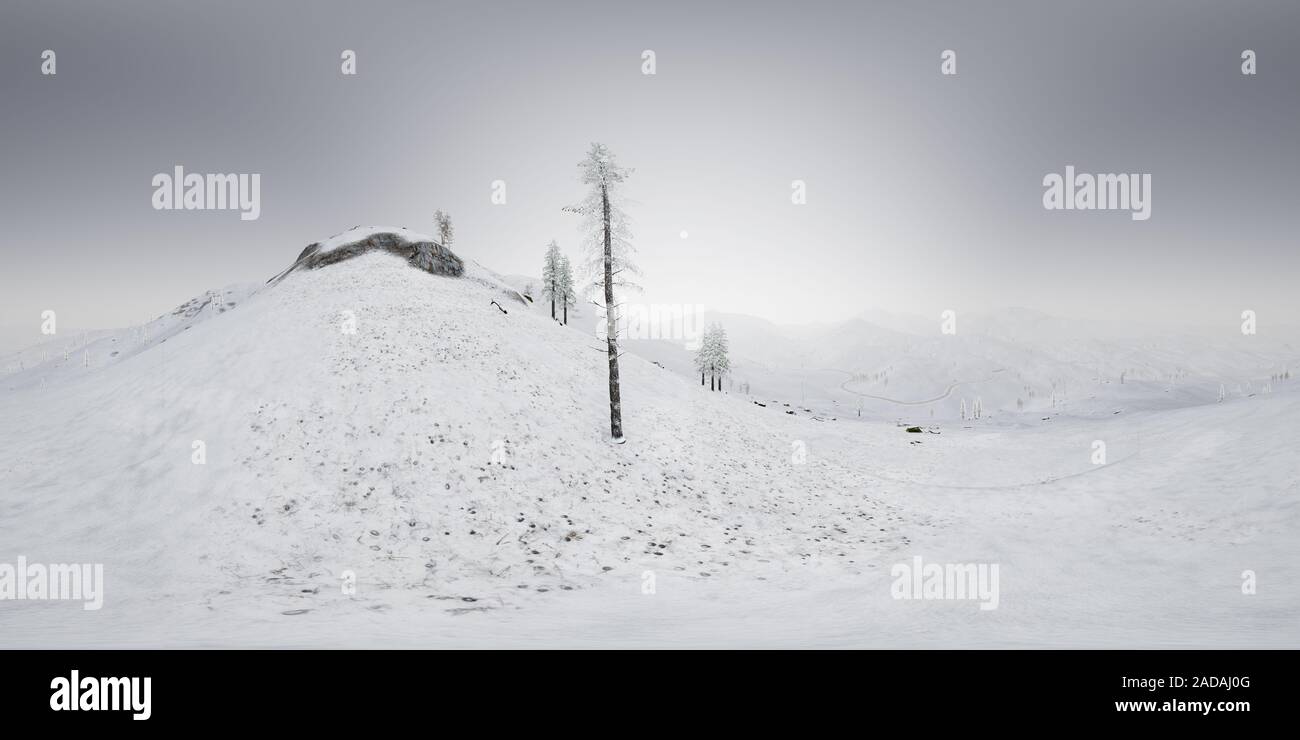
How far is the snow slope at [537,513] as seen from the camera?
26.5ft

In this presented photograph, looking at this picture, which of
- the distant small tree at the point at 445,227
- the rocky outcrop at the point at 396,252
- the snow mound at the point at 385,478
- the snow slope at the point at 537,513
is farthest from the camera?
the distant small tree at the point at 445,227

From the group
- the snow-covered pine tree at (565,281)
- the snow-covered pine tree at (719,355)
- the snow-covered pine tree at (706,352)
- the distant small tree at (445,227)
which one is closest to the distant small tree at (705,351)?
the snow-covered pine tree at (706,352)

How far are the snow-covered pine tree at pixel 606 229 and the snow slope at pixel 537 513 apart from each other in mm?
5239

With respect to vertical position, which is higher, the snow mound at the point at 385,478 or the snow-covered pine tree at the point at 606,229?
the snow-covered pine tree at the point at 606,229

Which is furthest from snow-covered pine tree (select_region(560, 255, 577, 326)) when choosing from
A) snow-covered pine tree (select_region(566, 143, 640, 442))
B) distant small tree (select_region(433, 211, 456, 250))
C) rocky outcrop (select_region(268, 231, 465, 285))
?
snow-covered pine tree (select_region(566, 143, 640, 442))

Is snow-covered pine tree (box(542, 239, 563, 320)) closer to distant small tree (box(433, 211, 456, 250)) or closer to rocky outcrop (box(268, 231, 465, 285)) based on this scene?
distant small tree (box(433, 211, 456, 250))

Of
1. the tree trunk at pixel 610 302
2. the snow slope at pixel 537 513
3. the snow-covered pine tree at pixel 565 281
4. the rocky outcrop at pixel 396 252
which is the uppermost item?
the snow-covered pine tree at pixel 565 281

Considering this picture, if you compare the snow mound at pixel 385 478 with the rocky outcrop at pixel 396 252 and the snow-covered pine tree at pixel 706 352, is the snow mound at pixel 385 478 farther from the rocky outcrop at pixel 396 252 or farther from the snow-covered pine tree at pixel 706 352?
the snow-covered pine tree at pixel 706 352

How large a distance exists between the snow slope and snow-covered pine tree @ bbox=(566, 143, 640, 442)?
5.24 meters

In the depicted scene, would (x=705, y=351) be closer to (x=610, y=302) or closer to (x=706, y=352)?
(x=706, y=352)

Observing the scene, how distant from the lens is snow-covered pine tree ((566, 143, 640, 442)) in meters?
18.3

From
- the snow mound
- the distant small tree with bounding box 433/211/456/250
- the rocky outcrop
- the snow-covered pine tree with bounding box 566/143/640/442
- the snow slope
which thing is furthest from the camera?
the distant small tree with bounding box 433/211/456/250
